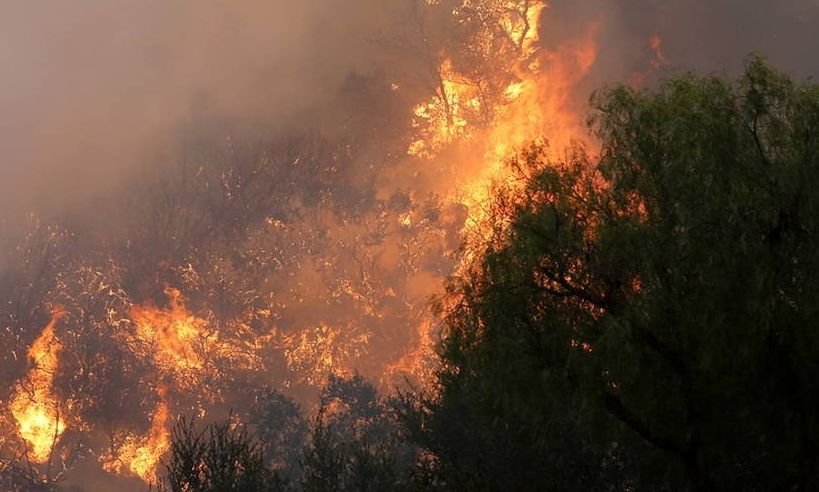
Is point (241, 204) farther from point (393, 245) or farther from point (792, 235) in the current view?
point (792, 235)

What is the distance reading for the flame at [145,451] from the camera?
393 ft

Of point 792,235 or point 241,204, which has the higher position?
point 241,204

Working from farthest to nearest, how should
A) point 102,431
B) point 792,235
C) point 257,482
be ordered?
point 102,431 < point 257,482 < point 792,235

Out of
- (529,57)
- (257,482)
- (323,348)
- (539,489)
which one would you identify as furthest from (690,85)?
(323,348)

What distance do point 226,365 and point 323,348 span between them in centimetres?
1463

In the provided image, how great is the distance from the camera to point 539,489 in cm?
2645

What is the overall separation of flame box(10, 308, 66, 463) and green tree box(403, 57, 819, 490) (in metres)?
116

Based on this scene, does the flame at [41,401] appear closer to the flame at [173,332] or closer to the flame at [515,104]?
the flame at [173,332]

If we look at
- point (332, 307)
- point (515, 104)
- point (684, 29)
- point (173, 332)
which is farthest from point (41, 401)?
point (684, 29)

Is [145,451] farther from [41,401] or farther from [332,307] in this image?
[332,307]

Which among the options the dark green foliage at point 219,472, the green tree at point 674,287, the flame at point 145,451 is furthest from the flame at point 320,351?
the green tree at point 674,287

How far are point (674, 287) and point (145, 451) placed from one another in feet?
376

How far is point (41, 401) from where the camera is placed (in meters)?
126

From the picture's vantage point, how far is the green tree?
17.5 m
